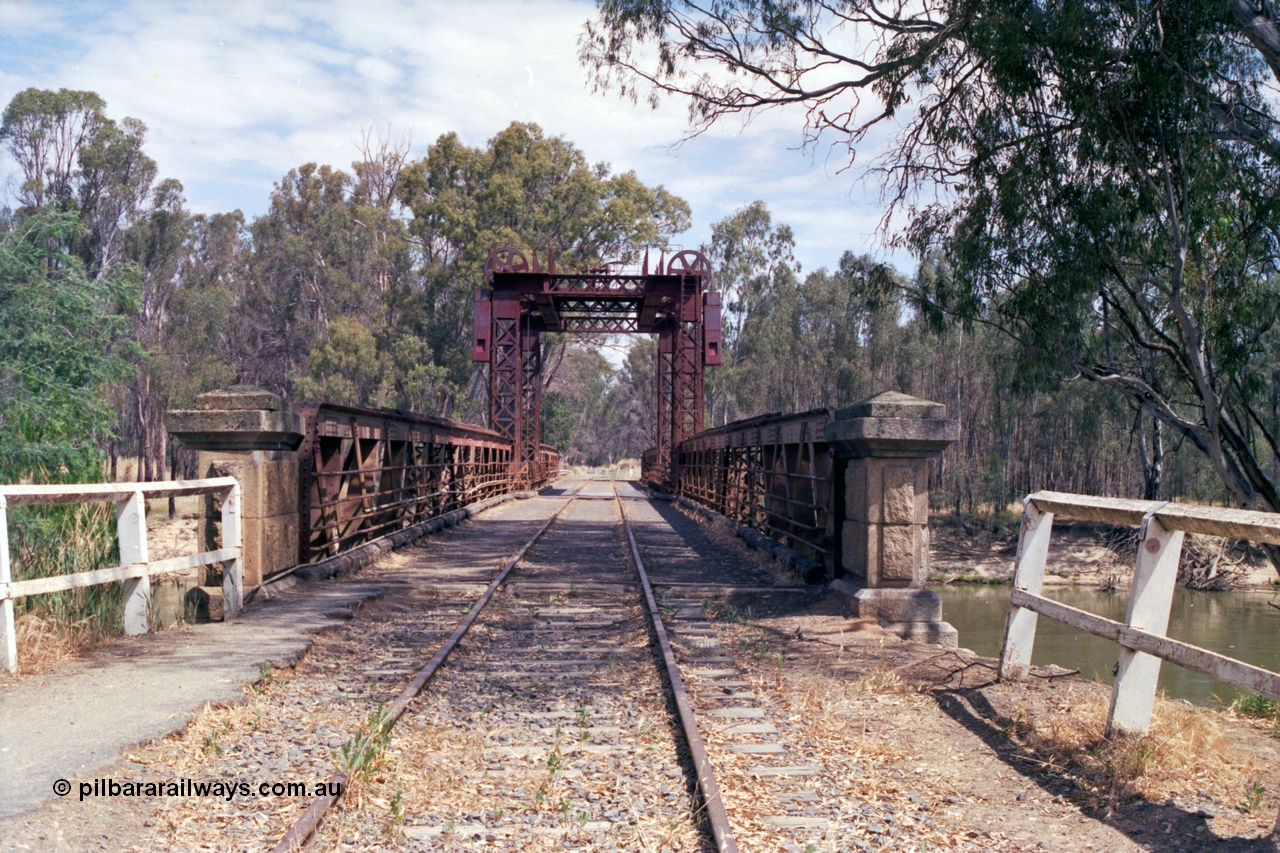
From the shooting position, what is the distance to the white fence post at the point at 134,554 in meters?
6.36

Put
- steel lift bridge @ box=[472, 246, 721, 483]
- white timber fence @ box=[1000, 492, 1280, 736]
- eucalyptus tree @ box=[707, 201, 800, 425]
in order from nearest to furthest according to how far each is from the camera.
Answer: white timber fence @ box=[1000, 492, 1280, 736]
steel lift bridge @ box=[472, 246, 721, 483]
eucalyptus tree @ box=[707, 201, 800, 425]

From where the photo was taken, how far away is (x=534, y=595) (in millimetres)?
9789

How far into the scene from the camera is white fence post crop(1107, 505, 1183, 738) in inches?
173

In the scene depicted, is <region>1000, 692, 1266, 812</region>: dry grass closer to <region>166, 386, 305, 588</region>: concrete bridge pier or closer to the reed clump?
the reed clump

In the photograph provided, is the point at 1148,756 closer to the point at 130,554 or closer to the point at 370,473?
the point at 130,554

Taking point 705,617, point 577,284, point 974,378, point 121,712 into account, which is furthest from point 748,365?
point 121,712

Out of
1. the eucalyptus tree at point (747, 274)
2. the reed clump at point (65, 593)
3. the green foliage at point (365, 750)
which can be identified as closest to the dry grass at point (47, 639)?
the reed clump at point (65, 593)

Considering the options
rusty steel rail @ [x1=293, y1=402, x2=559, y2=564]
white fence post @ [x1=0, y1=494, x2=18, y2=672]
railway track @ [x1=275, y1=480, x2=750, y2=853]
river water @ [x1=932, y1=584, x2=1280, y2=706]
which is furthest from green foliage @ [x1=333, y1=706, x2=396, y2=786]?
river water @ [x1=932, y1=584, x2=1280, y2=706]

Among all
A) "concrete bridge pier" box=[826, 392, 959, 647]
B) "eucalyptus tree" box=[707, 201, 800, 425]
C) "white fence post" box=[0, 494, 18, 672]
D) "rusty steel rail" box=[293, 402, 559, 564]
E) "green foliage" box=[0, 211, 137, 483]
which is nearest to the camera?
"white fence post" box=[0, 494, 18, 672]

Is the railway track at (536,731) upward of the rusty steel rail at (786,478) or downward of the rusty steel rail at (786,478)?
downward

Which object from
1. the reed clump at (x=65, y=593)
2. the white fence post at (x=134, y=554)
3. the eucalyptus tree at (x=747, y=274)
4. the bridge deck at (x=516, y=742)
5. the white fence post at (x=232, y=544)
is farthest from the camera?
the eucalyptus tree at (x=747, y=274)

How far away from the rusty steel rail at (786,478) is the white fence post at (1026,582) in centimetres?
304

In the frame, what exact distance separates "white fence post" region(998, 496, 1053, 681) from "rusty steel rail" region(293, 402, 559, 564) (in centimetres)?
651

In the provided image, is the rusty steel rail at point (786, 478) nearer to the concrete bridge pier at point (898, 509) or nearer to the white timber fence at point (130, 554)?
the concrete bridge pier at point (898, 509)
